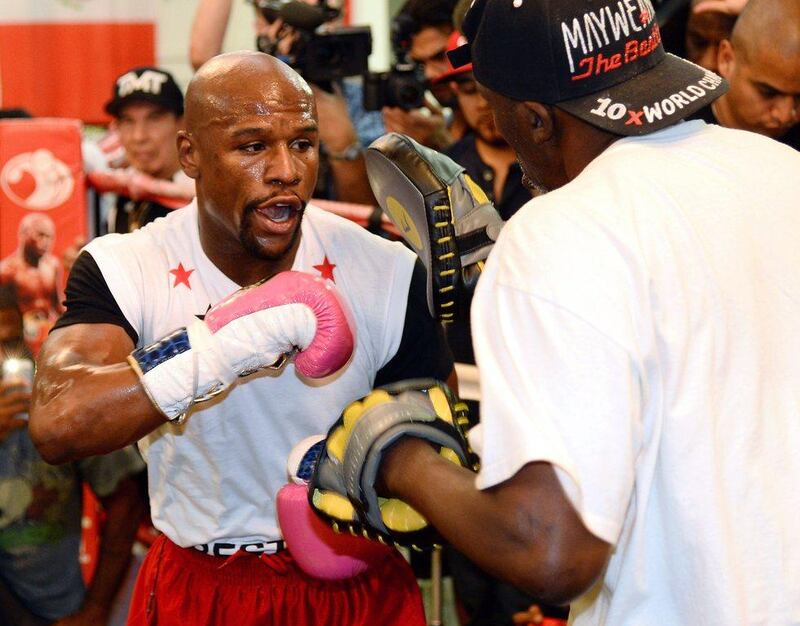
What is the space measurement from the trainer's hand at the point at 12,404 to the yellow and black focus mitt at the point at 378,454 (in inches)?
73.8

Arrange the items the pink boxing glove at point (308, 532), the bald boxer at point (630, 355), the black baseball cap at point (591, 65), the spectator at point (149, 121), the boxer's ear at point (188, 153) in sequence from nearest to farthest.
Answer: the bald boxer at point (630, 355), the black baseball cap at point (591, 65), the pink boxing glove at point (308, 532), the boxer's ear at point (188, 153), the spectator at point (149, 121)

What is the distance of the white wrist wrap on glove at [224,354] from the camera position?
1.93 meters

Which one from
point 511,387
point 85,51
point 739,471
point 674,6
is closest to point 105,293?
point 511,387

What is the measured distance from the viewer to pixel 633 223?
1.34m

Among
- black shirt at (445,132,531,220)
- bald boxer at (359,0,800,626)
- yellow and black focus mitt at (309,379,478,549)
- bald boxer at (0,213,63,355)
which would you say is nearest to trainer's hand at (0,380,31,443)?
bald boxer at (0,213,63,355)

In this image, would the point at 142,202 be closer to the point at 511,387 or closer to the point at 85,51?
the point at 85,51

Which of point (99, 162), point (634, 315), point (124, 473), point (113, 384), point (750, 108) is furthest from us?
point (99, 162)

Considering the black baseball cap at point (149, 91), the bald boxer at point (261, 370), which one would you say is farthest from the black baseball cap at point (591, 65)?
the black baseball cap at point (149, 91)

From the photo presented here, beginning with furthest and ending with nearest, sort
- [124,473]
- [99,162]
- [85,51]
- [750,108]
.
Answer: [85,51], [99,162], [124,473], [750,108]

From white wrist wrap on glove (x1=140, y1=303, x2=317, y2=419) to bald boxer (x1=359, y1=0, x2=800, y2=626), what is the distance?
18.9 inches

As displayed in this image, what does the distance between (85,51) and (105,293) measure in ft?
12.2

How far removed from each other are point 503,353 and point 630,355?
0.14 metres

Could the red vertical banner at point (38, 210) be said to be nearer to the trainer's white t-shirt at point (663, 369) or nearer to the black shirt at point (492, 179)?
the black shirt at point (492, 179)

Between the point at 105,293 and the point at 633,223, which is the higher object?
the point at 633,223
